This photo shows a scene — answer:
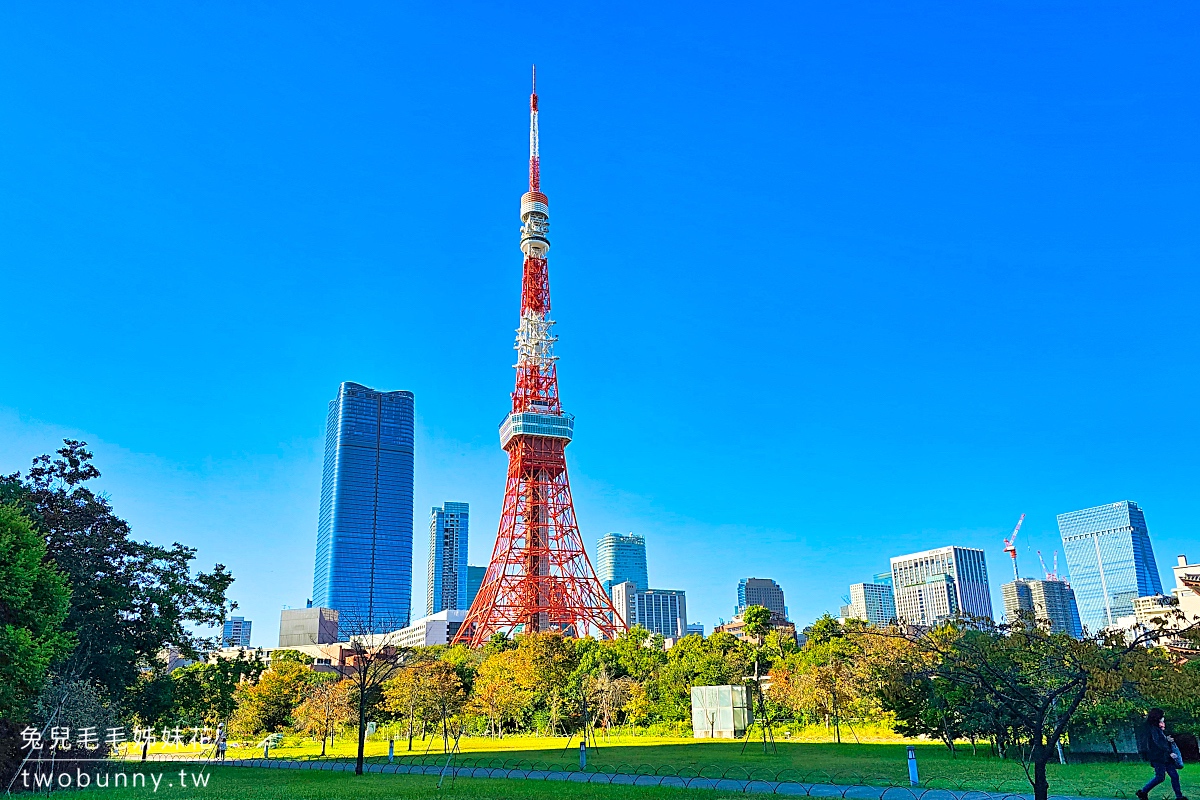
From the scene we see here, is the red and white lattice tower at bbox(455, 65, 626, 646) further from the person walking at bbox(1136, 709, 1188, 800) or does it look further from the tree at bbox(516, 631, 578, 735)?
the person walking at bbox(1136, 709, 1188, 800)

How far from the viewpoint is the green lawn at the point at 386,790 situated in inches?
830

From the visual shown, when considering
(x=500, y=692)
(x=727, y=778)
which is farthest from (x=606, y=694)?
(x=727, y=778)

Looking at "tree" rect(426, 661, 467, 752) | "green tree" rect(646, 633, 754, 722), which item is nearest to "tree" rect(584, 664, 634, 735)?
"green tree" rect(646, 633, 754, 722)

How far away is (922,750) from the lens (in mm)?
35688

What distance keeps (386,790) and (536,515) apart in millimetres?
60805

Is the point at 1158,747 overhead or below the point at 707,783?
overhead

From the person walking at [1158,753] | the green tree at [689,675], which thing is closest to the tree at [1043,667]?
the person walking at [1158,753]

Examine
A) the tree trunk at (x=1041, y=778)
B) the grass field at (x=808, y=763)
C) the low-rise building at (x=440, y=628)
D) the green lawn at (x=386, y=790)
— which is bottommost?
the grass field at (x=808, y=763)

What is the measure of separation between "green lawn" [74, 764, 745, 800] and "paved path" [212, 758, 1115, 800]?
1.10 metres

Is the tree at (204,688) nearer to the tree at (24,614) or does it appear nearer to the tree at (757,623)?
the tree at (24,614)

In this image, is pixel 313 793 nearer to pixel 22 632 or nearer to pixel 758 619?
pixel 22 632

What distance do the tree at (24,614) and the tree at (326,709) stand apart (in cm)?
2752

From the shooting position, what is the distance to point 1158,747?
1631cm

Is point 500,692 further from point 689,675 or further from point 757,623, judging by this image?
point 757,623
